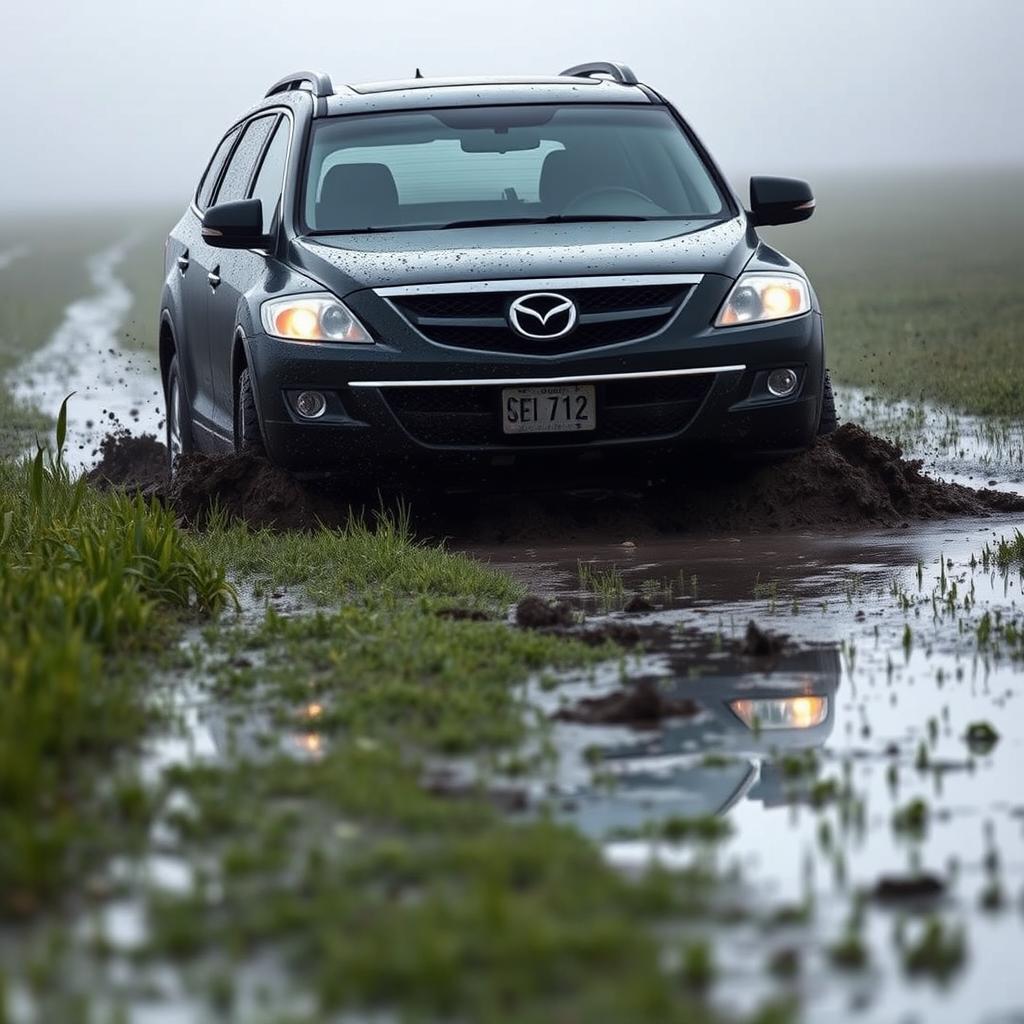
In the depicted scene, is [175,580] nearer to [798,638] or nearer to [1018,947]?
[798,638]

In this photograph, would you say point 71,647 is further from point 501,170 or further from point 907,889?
point 501,170

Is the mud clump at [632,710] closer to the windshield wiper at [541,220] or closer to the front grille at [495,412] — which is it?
the front grille at [495,412]

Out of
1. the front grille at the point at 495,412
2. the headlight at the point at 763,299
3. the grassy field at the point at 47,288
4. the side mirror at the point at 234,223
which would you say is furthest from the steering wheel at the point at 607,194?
the grassy field at the point at 47,288

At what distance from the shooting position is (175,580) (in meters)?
7.67

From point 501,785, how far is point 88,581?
2.56 metres

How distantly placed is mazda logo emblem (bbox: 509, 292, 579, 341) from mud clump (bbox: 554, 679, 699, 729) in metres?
3.41

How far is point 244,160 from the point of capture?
11.6m

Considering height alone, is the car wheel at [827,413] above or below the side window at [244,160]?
below

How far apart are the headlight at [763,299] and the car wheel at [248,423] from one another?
1967mm

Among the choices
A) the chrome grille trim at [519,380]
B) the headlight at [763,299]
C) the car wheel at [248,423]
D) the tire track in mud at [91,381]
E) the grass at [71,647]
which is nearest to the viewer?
the grass at [71,647]

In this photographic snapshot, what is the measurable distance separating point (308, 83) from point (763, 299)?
111 inches

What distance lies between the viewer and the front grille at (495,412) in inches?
361

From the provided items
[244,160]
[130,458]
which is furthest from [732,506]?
[130,458]

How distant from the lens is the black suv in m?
9.14
